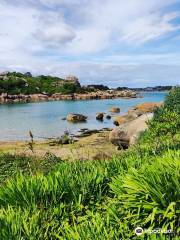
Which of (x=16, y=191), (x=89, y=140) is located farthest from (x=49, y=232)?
(x=89, y=140)

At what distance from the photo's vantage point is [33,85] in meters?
149

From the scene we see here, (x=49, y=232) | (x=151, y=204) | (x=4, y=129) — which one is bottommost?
(x=4, y=129)

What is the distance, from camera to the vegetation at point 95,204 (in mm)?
5465

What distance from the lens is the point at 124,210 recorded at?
19.9 feet

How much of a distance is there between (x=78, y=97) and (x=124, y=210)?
133143 millimetres

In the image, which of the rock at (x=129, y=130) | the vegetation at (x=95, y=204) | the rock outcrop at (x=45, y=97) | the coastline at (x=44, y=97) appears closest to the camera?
the vegetation at (x=95, y=204)

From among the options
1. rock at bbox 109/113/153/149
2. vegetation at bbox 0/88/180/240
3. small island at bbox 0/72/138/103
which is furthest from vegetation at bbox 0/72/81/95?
vegetation at bbox 0/88/180/240

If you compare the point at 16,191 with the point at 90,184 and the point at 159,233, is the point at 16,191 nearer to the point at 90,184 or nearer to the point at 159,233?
the point at 90,184

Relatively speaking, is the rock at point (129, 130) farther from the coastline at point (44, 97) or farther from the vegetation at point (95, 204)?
the coastline at point (44, 97)

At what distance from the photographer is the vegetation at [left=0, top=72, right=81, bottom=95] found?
452ft

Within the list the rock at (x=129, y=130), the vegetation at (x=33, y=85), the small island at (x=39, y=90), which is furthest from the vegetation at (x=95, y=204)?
the vegetation at (x=33, y=85)

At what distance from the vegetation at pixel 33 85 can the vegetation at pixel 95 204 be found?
128533 millimetres

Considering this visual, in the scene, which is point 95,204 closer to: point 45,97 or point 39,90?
point 45,97

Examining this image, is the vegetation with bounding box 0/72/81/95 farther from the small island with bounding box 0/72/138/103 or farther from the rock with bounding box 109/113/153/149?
the rock with bounding box 109/113/153/149
